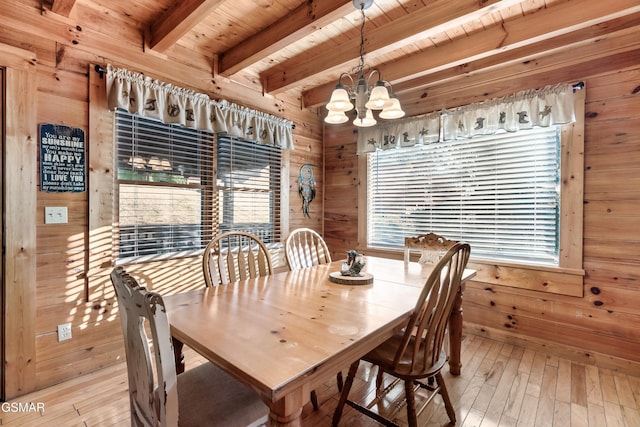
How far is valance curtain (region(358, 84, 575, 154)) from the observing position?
2.45m

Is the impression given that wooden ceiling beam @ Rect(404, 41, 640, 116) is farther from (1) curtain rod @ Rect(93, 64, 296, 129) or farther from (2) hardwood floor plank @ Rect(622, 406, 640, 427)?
(1) curtain rod @ Rect(93, 64, 296, 129)

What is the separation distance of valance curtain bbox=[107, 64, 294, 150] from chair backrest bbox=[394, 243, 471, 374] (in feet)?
7.41

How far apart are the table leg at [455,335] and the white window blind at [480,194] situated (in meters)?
1.04

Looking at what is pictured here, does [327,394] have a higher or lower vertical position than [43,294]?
lower

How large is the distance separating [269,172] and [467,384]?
103 inches

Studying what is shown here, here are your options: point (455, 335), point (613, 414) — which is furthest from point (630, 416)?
point (455, 335)

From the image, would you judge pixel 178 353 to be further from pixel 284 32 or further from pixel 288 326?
pixel 284 32

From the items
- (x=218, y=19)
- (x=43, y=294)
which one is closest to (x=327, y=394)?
(x=43, y=294)

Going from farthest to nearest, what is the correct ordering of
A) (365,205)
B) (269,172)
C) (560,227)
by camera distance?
(365,205) < (269,172) < (560,227)

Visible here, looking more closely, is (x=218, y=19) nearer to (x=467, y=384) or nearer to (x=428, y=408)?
(x=428, y=408)

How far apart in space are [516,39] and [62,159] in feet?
10.5

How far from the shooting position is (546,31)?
80.9 inches

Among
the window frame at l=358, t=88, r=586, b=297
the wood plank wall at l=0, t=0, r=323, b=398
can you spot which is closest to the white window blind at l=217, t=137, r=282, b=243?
the wood plank wall at l=0, t=0, r=323, b=398

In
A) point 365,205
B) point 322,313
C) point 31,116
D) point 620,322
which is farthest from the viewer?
point 365,205
